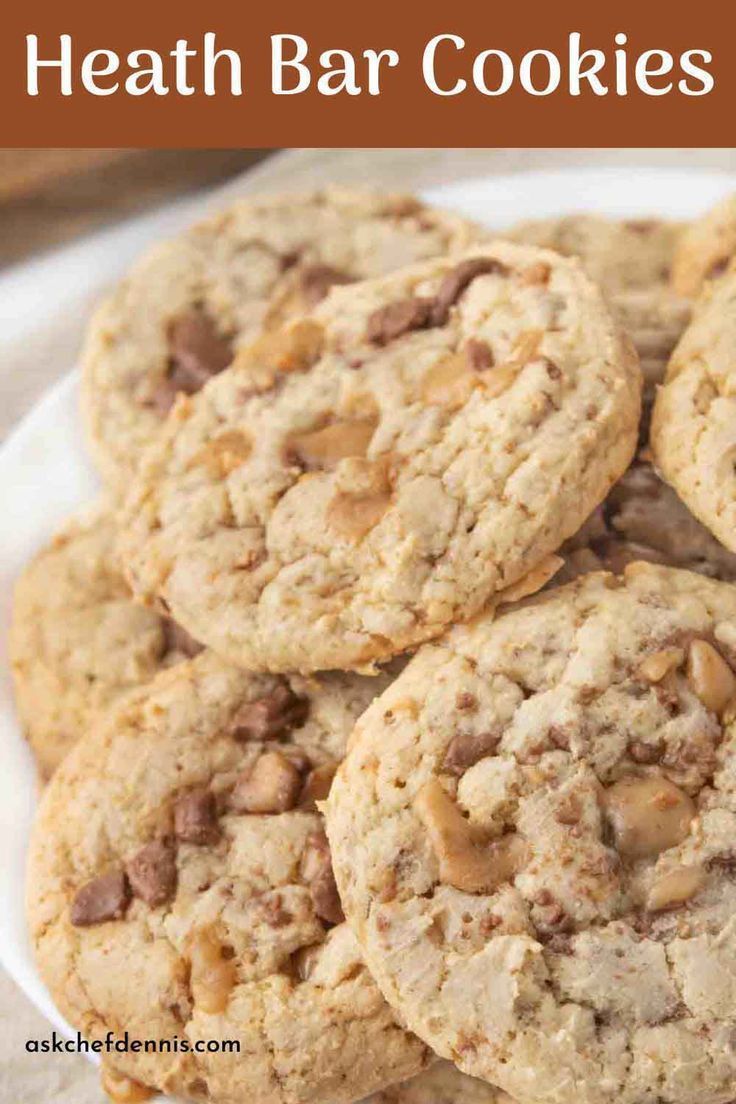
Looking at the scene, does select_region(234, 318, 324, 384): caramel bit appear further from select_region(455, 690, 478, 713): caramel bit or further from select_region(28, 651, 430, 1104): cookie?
select_region(455, 690, 478, 713): caramel bit

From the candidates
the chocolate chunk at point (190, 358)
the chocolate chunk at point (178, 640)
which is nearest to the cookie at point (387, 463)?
the chocolate chunk at point (178, 640)

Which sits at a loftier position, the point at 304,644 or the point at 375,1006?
the point at 304,644

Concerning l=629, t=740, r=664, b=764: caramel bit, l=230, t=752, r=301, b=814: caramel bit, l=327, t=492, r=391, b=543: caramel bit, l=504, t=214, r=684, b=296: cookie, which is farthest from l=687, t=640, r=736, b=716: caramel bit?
l=504, t=214, r=684, b=296: cookie

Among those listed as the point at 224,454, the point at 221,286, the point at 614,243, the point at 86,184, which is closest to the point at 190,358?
the point at 221,286

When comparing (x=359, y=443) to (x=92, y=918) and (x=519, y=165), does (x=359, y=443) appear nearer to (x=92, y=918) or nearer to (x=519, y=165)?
(x=92, y=918)

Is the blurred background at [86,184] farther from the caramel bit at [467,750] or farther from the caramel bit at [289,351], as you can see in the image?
the caramel bit at [467,750]

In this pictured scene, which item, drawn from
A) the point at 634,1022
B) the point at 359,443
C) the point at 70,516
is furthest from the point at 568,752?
the point at 70,516
